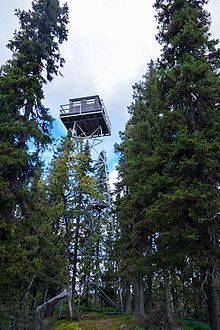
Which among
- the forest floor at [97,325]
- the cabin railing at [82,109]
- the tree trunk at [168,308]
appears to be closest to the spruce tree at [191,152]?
the tree trunk at [168,308]

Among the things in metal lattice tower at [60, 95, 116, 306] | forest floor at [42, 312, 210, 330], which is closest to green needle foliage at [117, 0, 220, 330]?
forest floor at [42, 312, 210, 330]

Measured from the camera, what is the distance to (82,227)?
682 inches

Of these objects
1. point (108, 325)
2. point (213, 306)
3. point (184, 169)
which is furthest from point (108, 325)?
point (184, 169)

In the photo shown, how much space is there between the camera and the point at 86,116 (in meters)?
21.0

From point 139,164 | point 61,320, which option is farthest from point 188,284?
point 61,320

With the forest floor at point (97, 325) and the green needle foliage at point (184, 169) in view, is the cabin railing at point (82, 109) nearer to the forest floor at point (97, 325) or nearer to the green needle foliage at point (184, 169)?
the green needle foliage at point (184, 169)

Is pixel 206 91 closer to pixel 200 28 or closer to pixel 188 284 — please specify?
pixel 200 28

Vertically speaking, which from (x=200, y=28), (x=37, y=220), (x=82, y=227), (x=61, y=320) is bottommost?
(x=61, y=320)

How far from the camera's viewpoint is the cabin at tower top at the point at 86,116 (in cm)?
2091

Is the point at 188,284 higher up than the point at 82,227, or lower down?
lower down

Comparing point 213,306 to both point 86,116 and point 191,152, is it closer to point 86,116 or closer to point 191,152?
point 191,152

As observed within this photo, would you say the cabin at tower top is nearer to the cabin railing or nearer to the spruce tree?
the cabin railing

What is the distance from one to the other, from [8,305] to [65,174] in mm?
8400

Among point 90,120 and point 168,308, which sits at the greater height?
point 90,120
